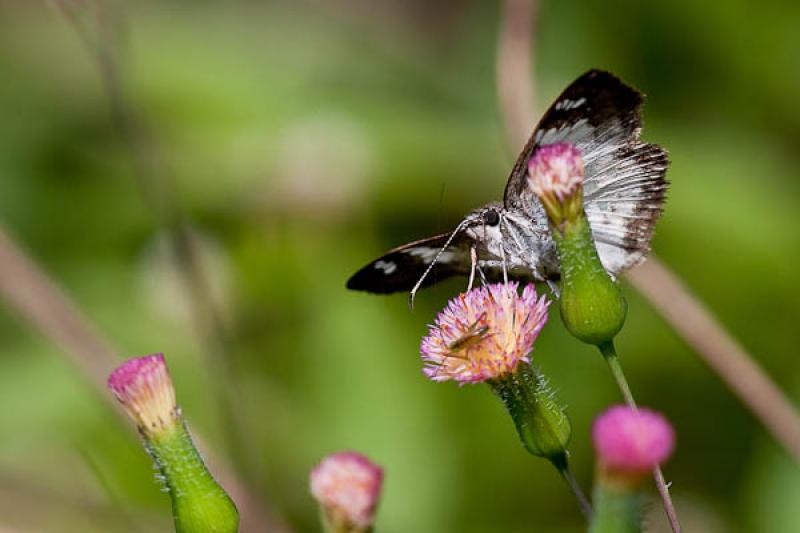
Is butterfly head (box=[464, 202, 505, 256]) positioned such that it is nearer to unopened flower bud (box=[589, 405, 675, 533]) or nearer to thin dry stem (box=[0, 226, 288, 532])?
unopened flower bud (box=[589, 405, 675, 533])

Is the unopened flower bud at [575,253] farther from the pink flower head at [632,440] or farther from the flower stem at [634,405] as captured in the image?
the pink flower head at [632,440]

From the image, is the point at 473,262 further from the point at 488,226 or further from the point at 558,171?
the point at 558,171

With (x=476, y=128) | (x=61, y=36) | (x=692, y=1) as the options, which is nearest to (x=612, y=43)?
(x=692, y=1)

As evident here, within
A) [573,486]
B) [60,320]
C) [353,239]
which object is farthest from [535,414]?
[353,239]

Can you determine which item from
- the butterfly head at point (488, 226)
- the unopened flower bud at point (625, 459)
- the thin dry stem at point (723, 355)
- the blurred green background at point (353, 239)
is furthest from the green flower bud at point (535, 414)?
the blurred green background at point (353, 239)

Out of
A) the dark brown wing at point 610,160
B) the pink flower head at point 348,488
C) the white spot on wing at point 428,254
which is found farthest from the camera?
the white spot on wing at point 428,254

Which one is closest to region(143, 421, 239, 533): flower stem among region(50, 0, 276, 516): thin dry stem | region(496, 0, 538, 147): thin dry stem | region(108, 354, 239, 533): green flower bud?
region(108, 354, 239, 533): green flower bud
